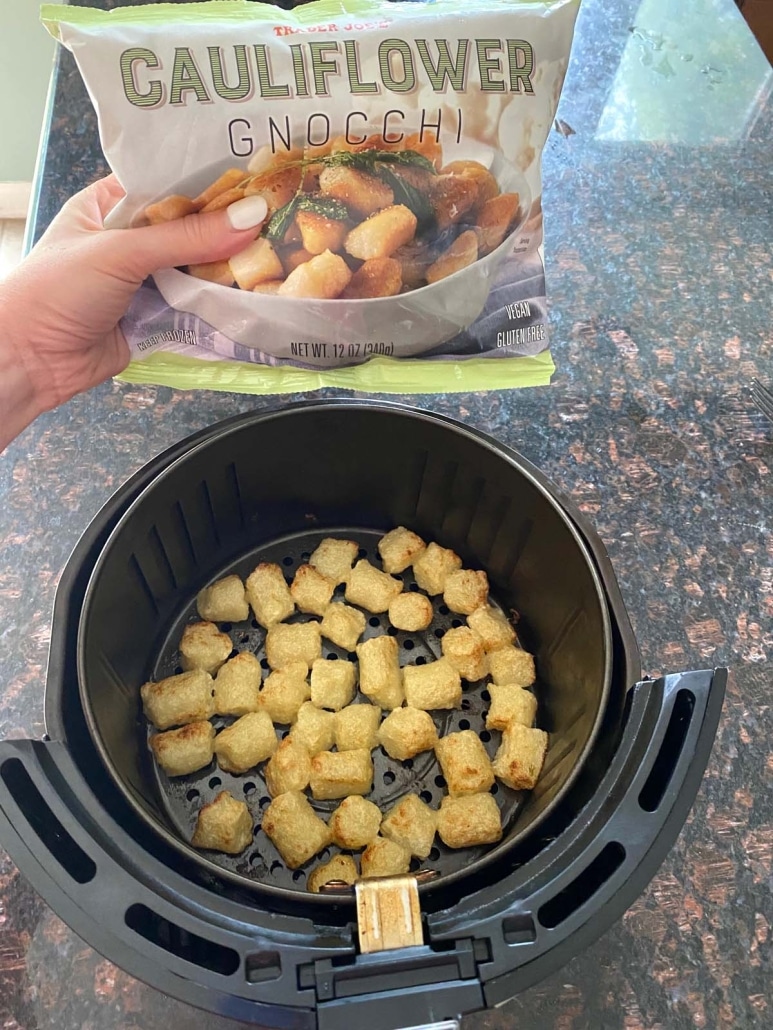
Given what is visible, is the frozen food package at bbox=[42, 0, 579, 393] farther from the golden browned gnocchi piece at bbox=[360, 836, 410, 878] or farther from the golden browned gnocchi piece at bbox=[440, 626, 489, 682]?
the golden browned gnocchi piece at bbox=[360, 836, 410, 878]

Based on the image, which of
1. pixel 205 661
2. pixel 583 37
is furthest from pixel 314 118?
pixel 583 37

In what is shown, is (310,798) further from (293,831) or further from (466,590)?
(466,590)

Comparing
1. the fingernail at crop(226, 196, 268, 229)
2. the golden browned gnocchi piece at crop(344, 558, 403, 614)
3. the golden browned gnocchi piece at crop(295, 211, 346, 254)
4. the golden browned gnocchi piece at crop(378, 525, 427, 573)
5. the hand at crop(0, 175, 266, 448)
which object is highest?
the fingernail at crop(226, 196, 268, 229)

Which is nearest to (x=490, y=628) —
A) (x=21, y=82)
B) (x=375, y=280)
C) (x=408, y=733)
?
(x=408, y=733)

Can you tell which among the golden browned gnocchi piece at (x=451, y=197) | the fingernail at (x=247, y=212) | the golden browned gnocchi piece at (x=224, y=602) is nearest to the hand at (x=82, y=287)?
the fingernail at (x=247, y=212)

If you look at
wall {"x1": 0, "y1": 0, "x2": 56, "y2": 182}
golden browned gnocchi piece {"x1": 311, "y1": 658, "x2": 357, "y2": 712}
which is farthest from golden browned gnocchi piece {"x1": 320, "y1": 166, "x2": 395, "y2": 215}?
wall {"x1": 0, "y1": 0, "x2": 56, "y2": 182}

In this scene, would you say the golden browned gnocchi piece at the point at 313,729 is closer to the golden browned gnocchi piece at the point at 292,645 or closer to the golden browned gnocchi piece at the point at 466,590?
the golden browned gnocchi piece at the point at 292,645

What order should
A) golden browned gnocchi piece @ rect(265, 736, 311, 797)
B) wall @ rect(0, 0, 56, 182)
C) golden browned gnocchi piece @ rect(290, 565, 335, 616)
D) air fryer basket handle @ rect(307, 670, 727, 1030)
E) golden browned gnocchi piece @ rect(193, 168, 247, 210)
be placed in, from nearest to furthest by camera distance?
air fryer basket handle @ rect(307, 670, 727, 1030) < golden browned gnocchi piece @ rect(193, 168, 247, 210) < golden browned gnocchi piece @ rect(265, 736, 311, 797) < golden browned gnocchi piece @ rect(290, 565, 335, 616) < wall @ rect(0, 0, 56, 182)
